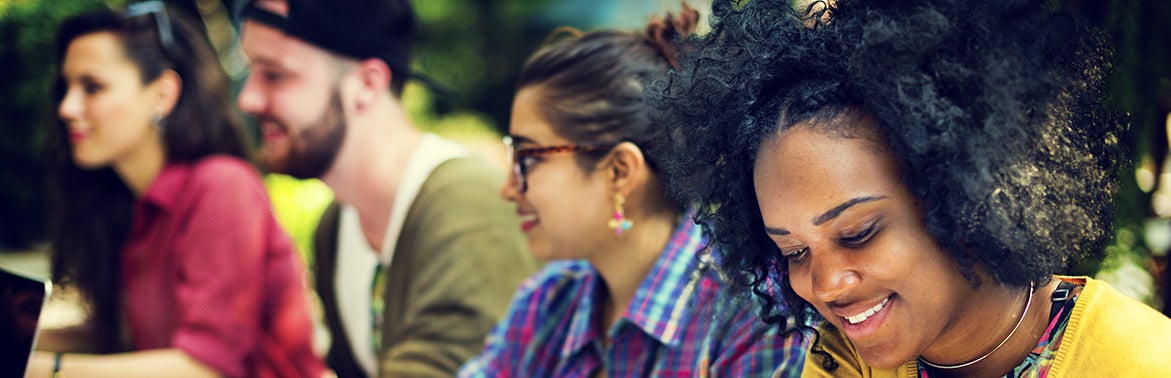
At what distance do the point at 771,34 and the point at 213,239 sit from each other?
2257 millimetres

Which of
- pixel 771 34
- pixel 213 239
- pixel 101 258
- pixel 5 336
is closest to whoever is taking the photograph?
pixel 771 34

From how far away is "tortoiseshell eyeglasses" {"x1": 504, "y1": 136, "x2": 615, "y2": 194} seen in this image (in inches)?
99.1

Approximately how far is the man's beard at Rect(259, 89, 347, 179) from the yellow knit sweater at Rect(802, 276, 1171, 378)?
2386 mm

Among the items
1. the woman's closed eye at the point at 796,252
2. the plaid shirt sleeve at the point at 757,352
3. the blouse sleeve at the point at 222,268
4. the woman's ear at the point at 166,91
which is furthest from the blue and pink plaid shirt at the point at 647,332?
the woman's ear at the point at 166,91

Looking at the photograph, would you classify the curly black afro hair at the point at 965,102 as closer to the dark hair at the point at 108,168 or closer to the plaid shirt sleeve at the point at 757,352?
the plaid shirt sleeve at the point at 757,352

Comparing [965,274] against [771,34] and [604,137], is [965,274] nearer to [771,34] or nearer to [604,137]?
[771,34]

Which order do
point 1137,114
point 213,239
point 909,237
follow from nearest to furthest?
1. point 909,237
2. point 1137,114
3. point 213,239

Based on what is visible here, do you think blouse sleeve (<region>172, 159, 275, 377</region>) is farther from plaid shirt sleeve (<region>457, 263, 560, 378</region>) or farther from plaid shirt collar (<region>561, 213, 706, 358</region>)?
plaid shirt collar (<region>561, 213, 706, 358</region>)

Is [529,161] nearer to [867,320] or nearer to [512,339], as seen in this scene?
[512,339]

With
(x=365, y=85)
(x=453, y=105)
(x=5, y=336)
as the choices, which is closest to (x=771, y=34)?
(x=5, y=336)

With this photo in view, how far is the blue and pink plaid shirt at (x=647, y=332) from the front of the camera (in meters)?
2.18

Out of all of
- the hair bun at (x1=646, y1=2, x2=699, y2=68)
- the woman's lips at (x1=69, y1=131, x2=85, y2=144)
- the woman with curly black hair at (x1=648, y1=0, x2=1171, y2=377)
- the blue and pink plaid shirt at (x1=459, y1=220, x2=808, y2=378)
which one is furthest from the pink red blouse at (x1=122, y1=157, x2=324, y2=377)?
the woman with curly black hair at (x1=648, y1=0, x2=1171, y2=377)

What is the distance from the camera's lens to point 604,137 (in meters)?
2.53

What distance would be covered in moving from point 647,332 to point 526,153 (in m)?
0.55
